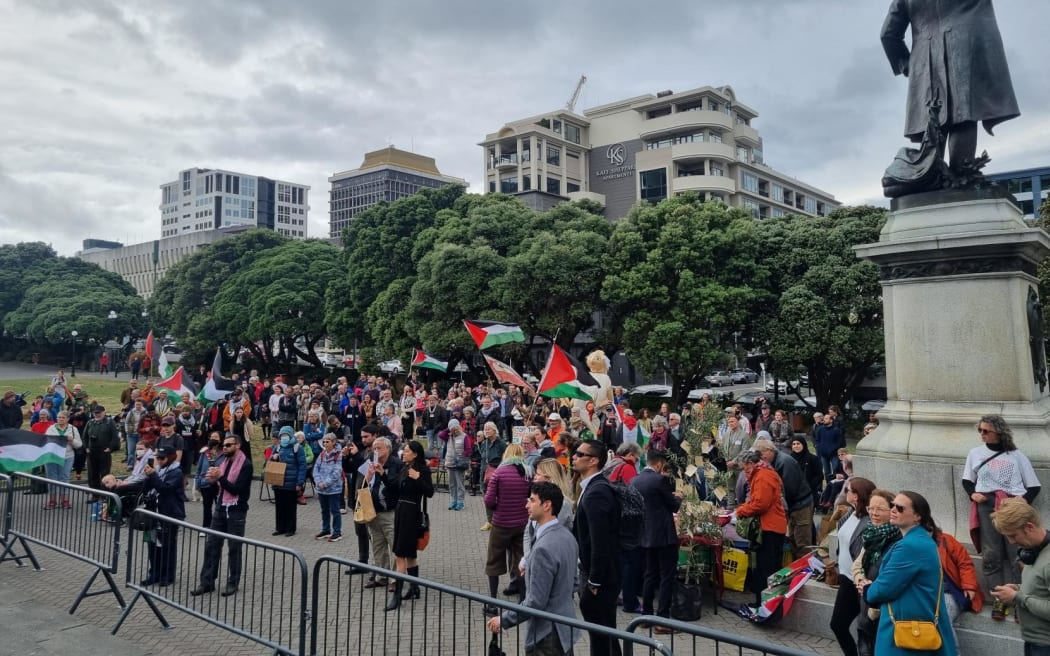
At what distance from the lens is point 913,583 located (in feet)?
14.1

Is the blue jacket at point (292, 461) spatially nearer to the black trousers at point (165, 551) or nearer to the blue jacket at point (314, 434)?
the blue jacket at point (314, 434)

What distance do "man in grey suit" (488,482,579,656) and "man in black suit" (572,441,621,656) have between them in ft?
1.43

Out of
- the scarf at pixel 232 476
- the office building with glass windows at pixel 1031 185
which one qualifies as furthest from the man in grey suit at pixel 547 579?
the office building with glass windows at pixel 1031 185

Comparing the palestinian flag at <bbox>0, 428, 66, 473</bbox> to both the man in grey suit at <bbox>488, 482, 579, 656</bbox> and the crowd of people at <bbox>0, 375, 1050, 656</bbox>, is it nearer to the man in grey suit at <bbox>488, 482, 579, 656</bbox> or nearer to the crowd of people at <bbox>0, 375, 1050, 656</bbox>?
the crowd of people at <bbox>0, 375, 1050, 656</bbox>

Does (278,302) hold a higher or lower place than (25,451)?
higher

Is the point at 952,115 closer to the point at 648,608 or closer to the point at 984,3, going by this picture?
the point at 984,3

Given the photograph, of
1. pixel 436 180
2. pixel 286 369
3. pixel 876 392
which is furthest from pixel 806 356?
pixel 436 180

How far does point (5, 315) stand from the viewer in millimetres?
65312

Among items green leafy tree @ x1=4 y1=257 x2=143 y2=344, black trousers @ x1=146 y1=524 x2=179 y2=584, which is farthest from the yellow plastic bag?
green leafy tree @ x1=4 y1=257 x2=143 y2=344

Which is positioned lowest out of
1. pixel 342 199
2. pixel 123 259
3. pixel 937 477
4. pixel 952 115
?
pixel 937 477

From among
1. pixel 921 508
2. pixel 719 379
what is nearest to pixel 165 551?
pixel 921 508

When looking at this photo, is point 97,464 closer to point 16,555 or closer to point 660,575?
point 16,555

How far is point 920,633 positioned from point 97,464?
13.6m

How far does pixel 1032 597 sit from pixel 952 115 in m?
5.59
